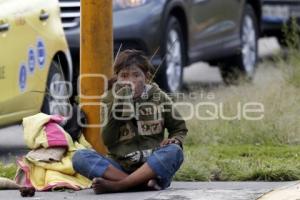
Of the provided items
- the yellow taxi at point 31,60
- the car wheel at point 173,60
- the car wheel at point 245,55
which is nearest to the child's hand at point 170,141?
the yellow taxi at point 31,60

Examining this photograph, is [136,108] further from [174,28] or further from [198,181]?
[174,28]

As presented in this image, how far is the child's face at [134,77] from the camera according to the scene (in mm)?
7125

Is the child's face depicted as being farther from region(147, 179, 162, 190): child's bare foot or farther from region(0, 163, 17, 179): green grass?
region(0, 163, 17, 179): green grass

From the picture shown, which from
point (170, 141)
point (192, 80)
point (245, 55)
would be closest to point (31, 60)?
point (170, 141)

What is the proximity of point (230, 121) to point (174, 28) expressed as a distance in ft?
9.90

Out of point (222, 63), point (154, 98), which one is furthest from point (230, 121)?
point (222, 63)

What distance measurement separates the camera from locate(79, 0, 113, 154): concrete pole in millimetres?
7676

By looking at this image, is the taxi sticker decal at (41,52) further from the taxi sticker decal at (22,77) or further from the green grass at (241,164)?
the green grass at (241,164)

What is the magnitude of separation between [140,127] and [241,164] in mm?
988

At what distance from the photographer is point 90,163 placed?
712 centimetres

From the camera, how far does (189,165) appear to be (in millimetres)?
7844

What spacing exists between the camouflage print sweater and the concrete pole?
45cm

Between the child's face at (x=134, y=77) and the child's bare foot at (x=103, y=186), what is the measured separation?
538 millimetres

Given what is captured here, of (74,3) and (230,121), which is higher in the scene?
(74,3)
